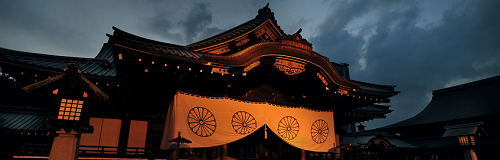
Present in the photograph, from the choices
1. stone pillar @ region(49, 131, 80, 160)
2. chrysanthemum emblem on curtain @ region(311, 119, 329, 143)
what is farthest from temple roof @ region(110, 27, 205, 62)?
chrysanthemum emblem on curtain @ region(311, 119, 329, 143)

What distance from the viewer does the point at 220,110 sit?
33.0 feet

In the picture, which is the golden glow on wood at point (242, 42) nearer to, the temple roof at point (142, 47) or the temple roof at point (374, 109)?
the temple roof at point (142, 47)

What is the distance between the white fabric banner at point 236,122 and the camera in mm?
9219

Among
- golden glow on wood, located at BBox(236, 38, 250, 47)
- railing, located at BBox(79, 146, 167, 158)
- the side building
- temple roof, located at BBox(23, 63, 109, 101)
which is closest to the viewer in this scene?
temple roof, located at BBox(23, 63, 109, 101)

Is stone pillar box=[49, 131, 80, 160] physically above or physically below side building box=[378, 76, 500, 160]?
below

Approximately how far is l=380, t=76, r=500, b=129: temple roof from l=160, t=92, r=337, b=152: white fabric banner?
14.5 m

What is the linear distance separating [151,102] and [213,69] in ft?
12.1

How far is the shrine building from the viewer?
25.5 ft

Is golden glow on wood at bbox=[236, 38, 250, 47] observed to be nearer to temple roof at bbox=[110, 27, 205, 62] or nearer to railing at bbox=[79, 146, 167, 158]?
temple roof at bbox=[110, 27, 205, 62]

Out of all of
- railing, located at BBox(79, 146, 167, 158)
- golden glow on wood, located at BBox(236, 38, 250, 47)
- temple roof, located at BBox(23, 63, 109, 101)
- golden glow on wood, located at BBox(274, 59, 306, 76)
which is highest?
golden glow on wood, located at BBox(236, 38, 250, 47)

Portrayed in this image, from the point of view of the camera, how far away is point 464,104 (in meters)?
21.8

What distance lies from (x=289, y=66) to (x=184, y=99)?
14.5 feet

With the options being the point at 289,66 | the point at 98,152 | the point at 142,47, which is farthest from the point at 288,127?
the point at 98,152

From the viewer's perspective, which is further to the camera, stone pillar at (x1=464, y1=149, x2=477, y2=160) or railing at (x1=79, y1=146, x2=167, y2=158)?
stone pillar at (x1=464, y1=149, x2=477, y2=160)
